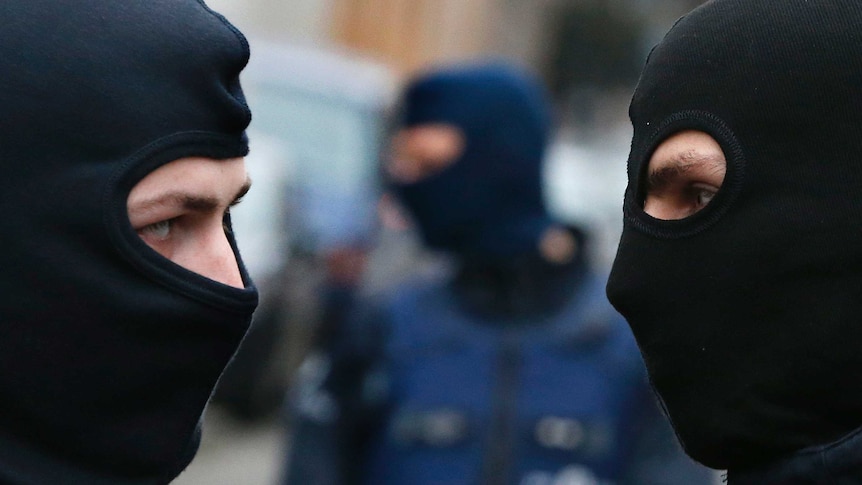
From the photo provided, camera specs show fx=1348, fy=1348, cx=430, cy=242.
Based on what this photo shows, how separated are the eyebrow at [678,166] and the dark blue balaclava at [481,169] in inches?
79.3

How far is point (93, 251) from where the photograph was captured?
2.36 m

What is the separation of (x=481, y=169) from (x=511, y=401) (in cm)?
101

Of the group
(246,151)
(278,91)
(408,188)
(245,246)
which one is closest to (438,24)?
(278,91)

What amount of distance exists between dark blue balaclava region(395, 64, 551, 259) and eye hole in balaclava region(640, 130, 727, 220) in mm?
2007

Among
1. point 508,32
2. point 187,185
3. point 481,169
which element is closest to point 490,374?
point 481,169

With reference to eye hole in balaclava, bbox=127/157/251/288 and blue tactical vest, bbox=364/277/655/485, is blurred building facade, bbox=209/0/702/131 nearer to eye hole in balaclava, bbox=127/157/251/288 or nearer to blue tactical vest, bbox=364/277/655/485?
blue tactical vest, bbox=364/277/655/485

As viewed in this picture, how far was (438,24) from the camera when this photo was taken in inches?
977

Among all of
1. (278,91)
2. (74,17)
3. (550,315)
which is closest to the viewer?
(74,17)

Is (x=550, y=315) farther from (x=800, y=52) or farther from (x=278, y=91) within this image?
(x=278, y=91)

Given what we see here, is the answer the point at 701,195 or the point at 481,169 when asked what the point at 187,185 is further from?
the point at 481,169

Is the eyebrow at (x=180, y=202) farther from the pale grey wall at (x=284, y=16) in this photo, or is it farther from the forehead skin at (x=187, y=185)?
the pale grey wall at (x=284, y=16)

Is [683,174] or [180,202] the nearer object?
[683,174]

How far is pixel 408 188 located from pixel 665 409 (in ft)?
7.76

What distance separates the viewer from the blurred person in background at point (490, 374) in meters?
3.88
